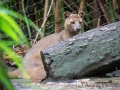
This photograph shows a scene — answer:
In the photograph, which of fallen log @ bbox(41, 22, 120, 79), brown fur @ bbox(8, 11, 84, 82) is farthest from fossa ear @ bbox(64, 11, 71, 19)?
fallen log @ bbox(41, 22, 120, 79)

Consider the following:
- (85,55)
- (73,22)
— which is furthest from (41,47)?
(85,55)

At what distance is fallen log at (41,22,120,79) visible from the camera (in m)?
4.50

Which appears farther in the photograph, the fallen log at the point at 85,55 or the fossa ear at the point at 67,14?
the fossa ear at the point at 67,14

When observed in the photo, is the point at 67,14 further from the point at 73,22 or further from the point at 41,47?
the point at 41,47

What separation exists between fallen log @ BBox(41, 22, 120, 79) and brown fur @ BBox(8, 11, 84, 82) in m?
0.64

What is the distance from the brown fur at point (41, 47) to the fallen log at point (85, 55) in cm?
64

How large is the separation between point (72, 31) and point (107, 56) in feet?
6.12

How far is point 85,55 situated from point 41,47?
152 centimetres

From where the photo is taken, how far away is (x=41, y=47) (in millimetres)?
5922

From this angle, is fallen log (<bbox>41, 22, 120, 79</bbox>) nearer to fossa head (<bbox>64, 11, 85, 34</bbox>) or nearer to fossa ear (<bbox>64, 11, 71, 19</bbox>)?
fossa head (<bbox>64, 11, 85, 34</bbox>)

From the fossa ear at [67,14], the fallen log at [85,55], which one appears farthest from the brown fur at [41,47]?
the fallen log at [85,55]

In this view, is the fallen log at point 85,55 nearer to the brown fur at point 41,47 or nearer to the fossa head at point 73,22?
the brown fur at point 41,47

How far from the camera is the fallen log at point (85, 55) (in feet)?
14.8

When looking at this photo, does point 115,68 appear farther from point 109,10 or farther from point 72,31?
→ point 109,10
